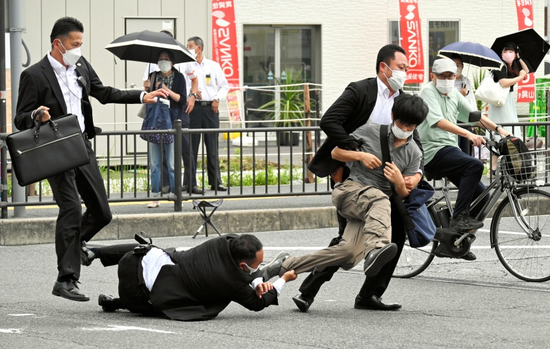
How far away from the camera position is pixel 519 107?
24.3 metres

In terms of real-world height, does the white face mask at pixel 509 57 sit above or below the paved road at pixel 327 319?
above

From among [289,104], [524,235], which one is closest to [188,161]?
[524,235]

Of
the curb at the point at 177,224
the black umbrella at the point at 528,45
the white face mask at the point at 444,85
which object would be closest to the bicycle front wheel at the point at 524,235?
the white face mask at the point at 444,85

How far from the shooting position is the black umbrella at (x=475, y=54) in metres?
13.0

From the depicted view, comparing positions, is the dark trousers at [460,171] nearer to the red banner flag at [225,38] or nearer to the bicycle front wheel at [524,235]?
the bicycle front wheel at [524,235]

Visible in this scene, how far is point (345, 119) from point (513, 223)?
227 cm

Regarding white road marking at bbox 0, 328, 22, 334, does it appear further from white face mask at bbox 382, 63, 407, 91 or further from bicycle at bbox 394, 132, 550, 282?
bicycle at bbox 394, 132, 550, 282

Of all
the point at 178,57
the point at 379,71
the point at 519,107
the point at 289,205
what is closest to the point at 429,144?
the point at 379,71

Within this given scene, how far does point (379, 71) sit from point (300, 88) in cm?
1369

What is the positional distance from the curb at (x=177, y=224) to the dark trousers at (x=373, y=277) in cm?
456

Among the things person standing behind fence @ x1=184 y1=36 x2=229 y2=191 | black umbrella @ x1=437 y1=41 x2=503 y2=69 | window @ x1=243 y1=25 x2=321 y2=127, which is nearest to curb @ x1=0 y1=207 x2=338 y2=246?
black umbrella @ x1=437 y1=41 x2=503 y2=69

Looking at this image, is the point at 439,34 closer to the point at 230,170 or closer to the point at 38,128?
the point at 230,170

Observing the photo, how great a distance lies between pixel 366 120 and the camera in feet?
24.5

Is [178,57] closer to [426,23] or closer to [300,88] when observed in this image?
[300,88]
